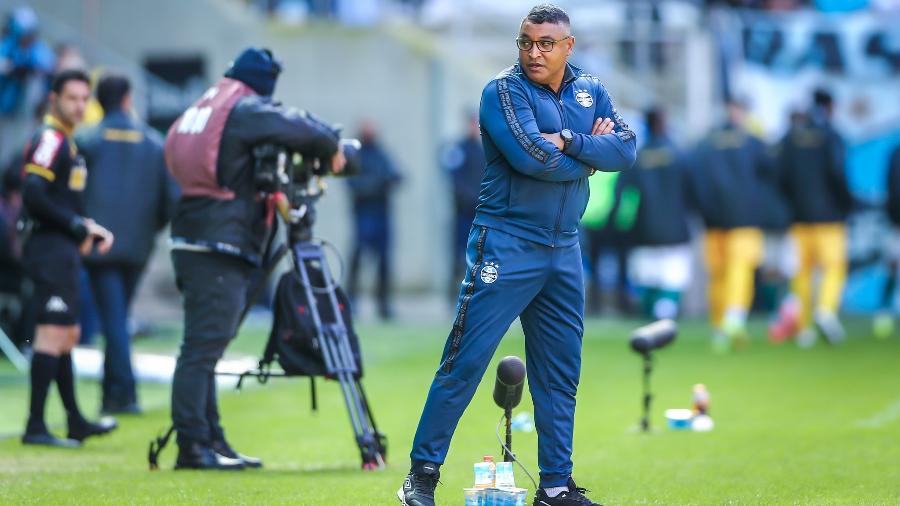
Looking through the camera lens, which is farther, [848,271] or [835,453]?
[848,271]

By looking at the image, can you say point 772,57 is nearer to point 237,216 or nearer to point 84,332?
point 84,332

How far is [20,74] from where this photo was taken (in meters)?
20.7

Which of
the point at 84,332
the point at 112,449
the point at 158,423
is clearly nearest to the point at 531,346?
the point at 112,449

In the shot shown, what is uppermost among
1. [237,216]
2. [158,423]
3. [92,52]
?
[92,52]

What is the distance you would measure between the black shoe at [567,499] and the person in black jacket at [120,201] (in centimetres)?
546

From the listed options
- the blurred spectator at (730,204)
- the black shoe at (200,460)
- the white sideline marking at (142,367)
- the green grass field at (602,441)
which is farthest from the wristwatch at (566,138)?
the blurred spectator at (730,204)

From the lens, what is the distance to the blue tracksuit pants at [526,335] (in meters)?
7.38

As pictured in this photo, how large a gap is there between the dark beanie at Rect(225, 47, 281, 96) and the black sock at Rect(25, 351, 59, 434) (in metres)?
2.27

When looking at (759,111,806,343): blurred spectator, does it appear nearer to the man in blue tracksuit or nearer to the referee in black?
the referee in black

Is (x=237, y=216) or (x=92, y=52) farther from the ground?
(x=92, y=52)

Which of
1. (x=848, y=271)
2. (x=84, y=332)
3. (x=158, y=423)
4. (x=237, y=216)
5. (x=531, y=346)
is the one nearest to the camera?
(x=531, y=346)

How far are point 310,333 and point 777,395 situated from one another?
5327 mm

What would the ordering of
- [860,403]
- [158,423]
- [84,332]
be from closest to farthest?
[158,423] → [860,403] → [84,332]

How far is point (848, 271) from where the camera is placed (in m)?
21.7
